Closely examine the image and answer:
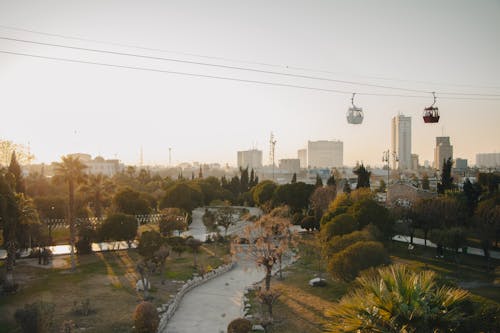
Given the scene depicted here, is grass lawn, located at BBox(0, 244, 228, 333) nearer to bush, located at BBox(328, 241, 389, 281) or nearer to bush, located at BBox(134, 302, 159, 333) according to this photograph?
bush, located at BBox(134, 302, 159, 333)

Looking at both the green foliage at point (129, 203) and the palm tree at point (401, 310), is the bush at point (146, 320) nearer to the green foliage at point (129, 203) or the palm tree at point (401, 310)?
the palm tree at point (401, 310)

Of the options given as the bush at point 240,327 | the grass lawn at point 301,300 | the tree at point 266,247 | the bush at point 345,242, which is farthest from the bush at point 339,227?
the bush at point 240,327

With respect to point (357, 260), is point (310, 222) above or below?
below

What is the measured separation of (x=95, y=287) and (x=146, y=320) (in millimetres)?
8819

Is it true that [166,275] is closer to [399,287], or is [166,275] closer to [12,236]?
[12,236]

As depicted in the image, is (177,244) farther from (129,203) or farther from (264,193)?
(264,193)

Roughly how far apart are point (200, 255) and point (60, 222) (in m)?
19.4

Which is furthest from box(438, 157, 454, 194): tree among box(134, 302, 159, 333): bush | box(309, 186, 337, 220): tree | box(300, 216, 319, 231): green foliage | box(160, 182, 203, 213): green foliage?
box(134, 302, 159, 333): bush

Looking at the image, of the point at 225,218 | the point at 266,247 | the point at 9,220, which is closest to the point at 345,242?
the point at 266,247

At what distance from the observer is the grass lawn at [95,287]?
1877 cm

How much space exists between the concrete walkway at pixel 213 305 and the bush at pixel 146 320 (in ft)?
4.23

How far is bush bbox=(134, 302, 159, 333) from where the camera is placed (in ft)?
55.1

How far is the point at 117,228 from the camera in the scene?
32.3 metres

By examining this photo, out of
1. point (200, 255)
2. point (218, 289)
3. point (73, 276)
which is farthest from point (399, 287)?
point (200, 255)
